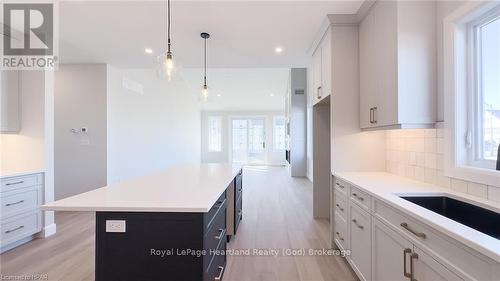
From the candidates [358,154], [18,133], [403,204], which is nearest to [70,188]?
[18,133]

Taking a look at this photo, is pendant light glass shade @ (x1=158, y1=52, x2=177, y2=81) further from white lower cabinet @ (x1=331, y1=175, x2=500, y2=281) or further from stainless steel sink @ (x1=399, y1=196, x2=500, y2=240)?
stainless steel sink @ (x1=399, y1=196, x2=500, y2=240)

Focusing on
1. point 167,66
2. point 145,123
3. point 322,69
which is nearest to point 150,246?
point 167,66

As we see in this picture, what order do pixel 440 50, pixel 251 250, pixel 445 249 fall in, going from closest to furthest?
pixel 445 249 → pixel 440 50 → pixel 251 250

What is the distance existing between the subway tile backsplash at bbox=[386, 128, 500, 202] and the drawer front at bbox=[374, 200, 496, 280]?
2.13 feet

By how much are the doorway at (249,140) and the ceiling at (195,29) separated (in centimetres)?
783

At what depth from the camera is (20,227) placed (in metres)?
2.83

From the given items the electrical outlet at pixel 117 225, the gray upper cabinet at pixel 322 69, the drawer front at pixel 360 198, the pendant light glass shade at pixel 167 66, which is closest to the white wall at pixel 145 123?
the pendant light glass shade at pixel 167 66

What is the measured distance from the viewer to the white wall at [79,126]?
4293 millimetres

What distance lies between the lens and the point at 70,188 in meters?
4.32

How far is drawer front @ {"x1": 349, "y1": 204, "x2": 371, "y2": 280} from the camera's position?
6.25ft

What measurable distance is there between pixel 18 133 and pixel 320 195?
4.21 meters

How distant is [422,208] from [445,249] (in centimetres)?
31

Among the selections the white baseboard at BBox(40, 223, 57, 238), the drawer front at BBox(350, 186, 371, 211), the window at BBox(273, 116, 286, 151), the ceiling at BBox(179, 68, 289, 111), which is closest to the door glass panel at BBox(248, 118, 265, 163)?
the window at BBox(273, 116, 286, 151)

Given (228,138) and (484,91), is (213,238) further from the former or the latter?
(228,138)
